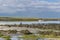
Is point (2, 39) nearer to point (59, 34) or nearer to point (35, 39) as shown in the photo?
point (35, 39)

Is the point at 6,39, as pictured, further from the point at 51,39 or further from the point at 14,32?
the point at 14,32

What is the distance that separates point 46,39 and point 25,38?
1.55 m

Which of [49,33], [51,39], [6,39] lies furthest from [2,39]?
[49,33]

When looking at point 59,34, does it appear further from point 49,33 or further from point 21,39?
point 21,39

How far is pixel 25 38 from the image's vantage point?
66.0 feet

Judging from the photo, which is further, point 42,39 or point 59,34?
point 59,34

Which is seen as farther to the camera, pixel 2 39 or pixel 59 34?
pixel 59 34

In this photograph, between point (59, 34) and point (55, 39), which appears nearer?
point (55, 39)

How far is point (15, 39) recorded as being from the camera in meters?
19.4

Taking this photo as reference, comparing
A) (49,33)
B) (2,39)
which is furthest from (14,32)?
(2,39)

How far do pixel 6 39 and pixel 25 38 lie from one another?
1.57 m

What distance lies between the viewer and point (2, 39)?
19.8 metres

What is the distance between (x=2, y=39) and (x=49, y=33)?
5747 millimetres

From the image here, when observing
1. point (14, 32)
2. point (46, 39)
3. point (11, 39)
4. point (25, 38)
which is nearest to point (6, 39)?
point (11, 39)
